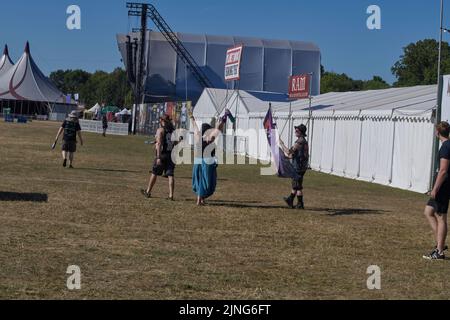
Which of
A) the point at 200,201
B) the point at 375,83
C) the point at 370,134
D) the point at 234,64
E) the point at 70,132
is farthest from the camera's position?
the point at 375,83

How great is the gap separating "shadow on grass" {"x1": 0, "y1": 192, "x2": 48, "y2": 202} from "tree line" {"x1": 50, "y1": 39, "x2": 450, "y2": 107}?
199ft

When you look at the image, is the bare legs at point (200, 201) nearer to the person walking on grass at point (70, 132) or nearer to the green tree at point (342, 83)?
the person walking on grass at point (70, 132)

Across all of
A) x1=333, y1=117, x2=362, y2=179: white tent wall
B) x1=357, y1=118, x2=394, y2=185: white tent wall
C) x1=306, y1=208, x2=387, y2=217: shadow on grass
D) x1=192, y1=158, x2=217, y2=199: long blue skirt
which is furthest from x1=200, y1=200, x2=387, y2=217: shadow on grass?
x1=333, y1=117, x2=362, y2=179: white tent wall

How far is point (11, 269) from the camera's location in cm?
804

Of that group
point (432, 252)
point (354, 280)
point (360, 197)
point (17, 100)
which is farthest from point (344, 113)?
point (17, 100)

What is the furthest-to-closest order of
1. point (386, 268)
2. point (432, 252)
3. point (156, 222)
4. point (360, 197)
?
point (360, 197), point (156, 222), point (432, 252), point (386, 268)

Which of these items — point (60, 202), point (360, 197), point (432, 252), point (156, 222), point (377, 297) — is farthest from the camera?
point (360, 197)

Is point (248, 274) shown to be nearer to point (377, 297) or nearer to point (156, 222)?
point (377, 297)

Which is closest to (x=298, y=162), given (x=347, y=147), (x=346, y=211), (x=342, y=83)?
(x=346, y=211)

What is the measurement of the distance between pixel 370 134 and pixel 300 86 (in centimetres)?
899

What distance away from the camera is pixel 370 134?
80.2 ft

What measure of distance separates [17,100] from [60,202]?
300 feet

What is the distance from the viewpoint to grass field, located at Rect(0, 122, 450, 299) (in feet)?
25.2

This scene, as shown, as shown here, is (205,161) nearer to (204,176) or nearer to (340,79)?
(204,176)
